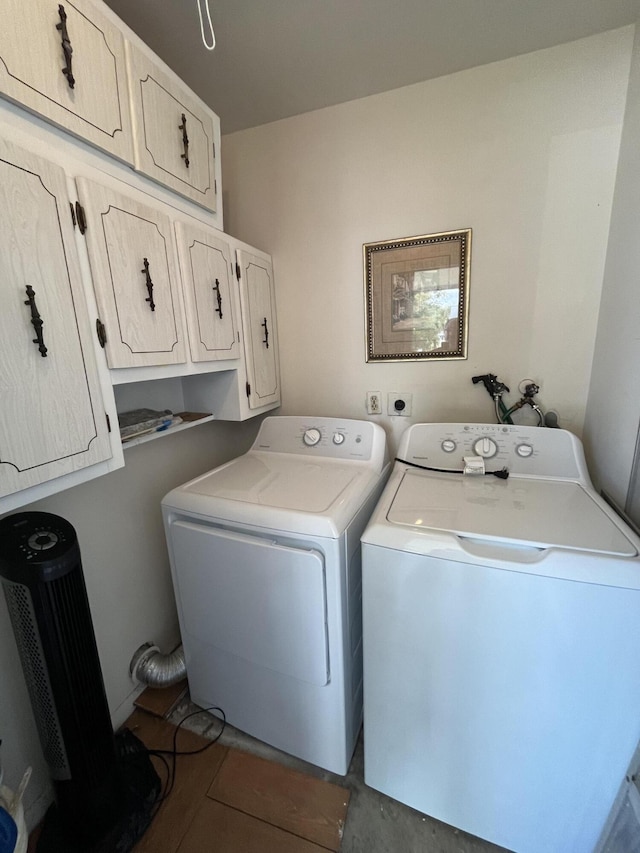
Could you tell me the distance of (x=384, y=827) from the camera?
1.10 m

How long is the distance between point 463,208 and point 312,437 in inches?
46.4

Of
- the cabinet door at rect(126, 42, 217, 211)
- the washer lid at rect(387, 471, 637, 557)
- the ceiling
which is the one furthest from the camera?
the ceiling

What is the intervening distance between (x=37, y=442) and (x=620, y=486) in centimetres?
169

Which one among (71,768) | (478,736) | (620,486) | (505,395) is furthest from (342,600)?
(505,395)

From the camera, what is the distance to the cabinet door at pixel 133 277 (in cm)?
92

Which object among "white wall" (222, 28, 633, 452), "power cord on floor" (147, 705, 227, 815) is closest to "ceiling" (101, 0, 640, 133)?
"white wall" (222, 28, 633, 452)

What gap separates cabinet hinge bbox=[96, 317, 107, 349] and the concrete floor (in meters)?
1.58

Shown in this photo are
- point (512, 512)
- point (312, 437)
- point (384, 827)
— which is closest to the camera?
point (512, 512)

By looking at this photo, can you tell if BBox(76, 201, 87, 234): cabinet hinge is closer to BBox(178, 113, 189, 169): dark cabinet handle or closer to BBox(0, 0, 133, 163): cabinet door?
BBox(0, 0, 133, 163): cabinet door

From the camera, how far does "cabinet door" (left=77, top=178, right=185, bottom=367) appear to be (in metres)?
0.92

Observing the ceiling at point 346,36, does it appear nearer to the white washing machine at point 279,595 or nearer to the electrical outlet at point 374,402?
the electrical outlet at point 374,402

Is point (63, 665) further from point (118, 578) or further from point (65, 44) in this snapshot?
point (65, 44)

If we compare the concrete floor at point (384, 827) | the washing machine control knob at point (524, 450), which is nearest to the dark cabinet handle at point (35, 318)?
the washing machine control knob at point (524, 450)

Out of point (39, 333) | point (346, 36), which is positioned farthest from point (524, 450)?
point (346, 36)
